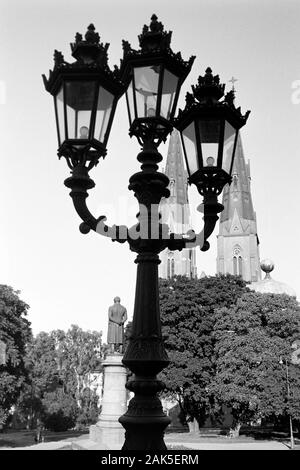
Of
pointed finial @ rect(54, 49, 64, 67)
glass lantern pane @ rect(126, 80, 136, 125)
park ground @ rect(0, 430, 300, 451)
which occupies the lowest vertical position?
park ground @ rect(0, 430, 300, 451)

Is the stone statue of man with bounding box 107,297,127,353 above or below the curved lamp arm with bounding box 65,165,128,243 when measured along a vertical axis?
above

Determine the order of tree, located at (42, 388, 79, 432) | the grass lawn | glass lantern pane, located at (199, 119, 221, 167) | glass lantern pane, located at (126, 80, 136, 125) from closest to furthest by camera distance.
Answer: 1. glass lantern pane, located at (126, 80, 136, 125)
2. glass lantern pane, located at (199, 119, 221, 167)
3. the grass lawn
4. tree, located at (42, 388, 79, 432)

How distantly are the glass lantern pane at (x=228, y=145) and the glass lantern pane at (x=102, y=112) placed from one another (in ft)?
4.24

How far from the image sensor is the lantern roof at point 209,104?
4918 mm

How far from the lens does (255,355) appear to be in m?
32.7

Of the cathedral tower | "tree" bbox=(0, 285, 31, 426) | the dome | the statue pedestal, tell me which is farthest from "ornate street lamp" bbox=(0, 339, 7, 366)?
the cathedral tower

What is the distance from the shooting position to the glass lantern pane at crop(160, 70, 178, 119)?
15.1ft

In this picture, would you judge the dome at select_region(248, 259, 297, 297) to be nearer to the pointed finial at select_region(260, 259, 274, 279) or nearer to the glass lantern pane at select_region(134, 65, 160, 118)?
the pointed finial at select_region(260, 259, 274, 279)

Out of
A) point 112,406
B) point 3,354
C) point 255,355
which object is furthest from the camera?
point 255,355

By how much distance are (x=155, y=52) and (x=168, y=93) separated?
41 centimetres

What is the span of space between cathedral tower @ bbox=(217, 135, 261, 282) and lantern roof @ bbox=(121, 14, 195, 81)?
7480cm

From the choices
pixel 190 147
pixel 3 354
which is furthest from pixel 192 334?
pixel 190 147

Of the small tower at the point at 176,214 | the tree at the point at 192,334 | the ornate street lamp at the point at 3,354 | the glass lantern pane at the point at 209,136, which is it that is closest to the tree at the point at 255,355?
the tree at the point at 192,334

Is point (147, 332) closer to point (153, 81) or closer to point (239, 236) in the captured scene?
point (153, 81)
